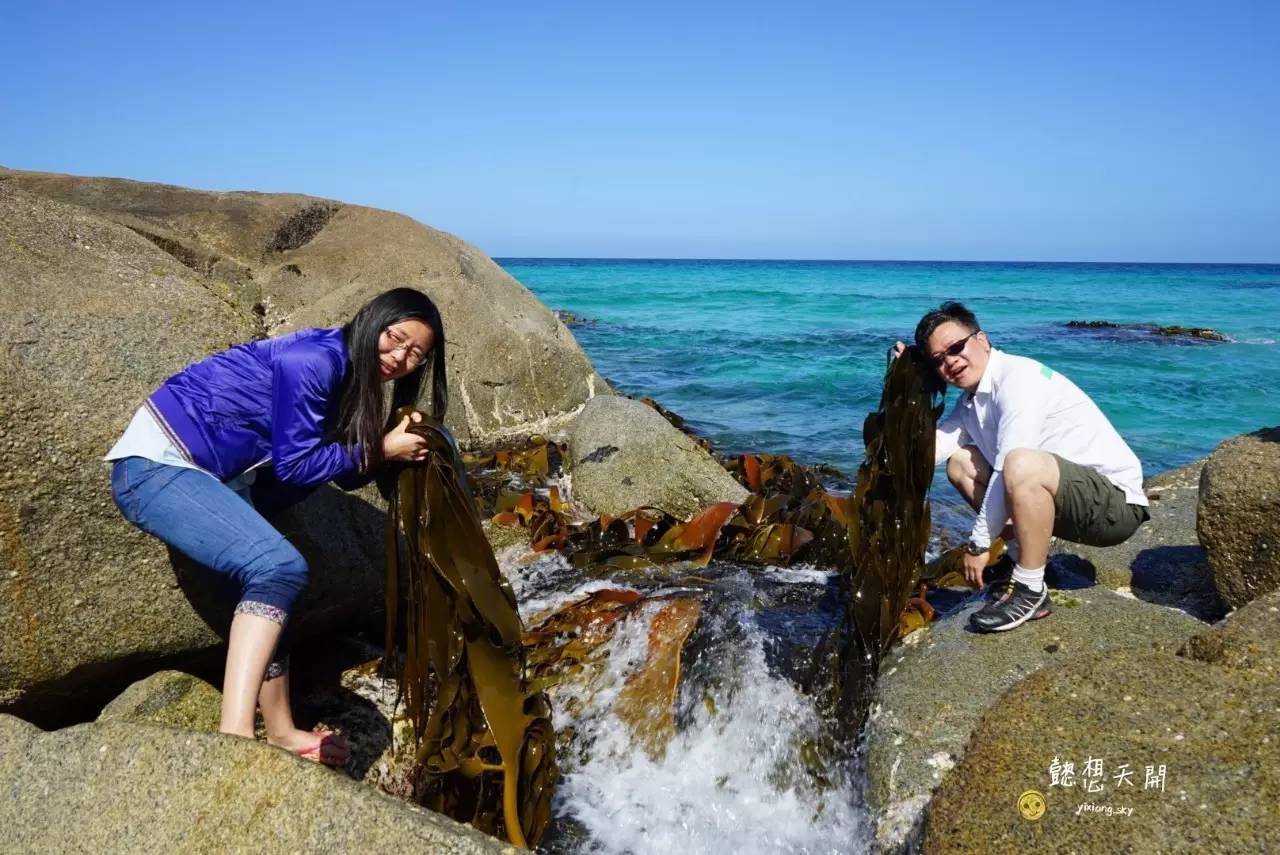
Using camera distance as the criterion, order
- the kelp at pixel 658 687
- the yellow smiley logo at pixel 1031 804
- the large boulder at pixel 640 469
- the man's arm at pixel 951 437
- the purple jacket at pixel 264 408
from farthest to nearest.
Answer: the large boulder at pixel 640 469 < the man's arm at pixel 951 437 < the kelp at pixel 658 687 < the purple jacket at pixel 264 408 < the yellow smiley logo at pixel 1031 804

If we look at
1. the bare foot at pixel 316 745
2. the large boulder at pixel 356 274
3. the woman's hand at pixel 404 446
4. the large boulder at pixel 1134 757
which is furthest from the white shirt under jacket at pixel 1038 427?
the large boulder at pixel 356 274

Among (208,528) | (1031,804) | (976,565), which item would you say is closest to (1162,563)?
(976,565)

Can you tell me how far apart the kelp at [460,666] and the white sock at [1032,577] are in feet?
6.87

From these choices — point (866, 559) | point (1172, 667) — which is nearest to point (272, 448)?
point (866, 559)

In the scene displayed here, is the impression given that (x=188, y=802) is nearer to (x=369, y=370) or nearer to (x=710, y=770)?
(x=369, y=370)

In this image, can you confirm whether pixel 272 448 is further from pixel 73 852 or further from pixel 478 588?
pixel 73 852

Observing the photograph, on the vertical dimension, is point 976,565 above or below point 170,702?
above

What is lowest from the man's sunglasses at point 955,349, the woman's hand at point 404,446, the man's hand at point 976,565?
the man's hand at point 976,565

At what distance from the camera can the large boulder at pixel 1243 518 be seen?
3.90 metres

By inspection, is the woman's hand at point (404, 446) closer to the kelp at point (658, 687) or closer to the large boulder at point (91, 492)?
the large boulder at point (91, 492)

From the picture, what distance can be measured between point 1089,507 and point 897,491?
2.64 ft

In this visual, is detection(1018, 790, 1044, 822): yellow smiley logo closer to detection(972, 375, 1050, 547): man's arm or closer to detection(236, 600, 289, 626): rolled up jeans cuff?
detection(972, 375, 1050, 547): man's arm

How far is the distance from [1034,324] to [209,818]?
29.6m

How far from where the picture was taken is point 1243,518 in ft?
13.0
